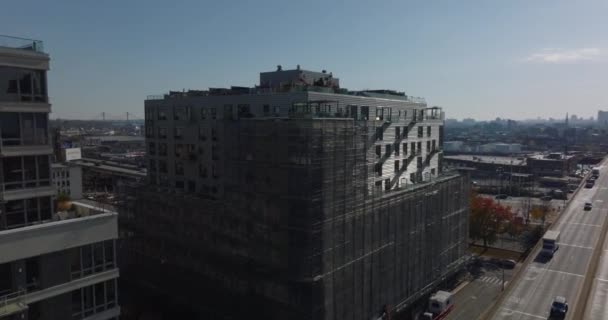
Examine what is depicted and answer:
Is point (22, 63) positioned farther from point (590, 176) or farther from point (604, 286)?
point (590, 176)

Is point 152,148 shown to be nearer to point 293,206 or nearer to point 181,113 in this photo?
point 181,113

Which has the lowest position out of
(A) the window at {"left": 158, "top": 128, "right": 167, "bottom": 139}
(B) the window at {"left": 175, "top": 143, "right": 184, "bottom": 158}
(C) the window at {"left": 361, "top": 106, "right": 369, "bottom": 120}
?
(B) the window at {"left": 175, "top": 143, "right": 184, "bottom": 158}

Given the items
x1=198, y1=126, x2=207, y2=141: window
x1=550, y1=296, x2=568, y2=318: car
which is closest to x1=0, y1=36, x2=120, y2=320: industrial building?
x1=198, y1=126, x2=207, y2=141: window

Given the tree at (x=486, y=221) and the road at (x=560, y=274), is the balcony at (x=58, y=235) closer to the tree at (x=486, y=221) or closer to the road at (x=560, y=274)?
the road at (x=560, y=274)

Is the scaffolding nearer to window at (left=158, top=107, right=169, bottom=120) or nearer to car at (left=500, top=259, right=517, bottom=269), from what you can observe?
window at (left=158, top=107, right=169, bottom=120)

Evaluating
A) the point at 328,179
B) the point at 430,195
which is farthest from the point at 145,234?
the point at 430,195
